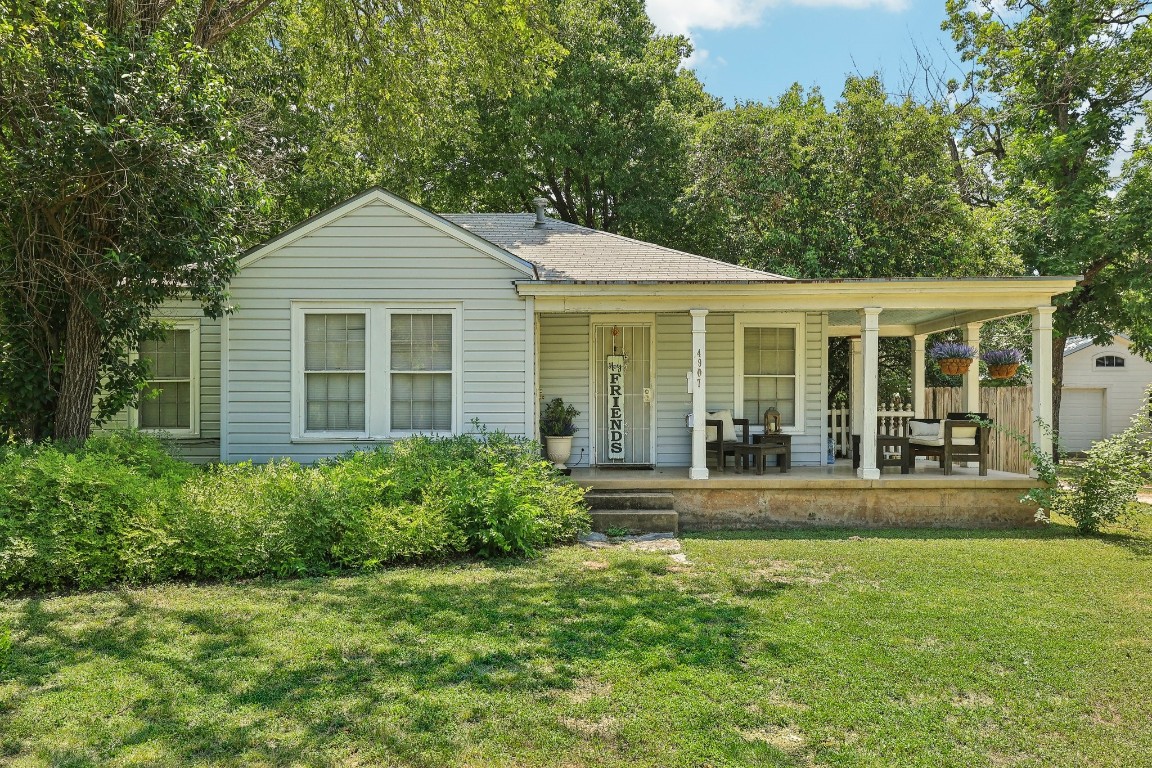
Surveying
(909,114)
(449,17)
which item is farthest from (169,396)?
(909,114)

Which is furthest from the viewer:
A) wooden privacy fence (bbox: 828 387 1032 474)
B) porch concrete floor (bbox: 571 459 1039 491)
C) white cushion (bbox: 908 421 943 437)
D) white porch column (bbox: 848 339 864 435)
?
wooden privacy fence (bbox: 828 387 1032 474)

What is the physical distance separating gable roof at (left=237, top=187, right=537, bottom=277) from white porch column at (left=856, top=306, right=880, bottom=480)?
14.5ft

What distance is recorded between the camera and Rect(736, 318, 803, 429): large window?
35.8 feet

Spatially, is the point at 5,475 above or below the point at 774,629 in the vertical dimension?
above

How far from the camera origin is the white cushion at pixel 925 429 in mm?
10266

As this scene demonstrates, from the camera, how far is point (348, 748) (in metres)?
3.33

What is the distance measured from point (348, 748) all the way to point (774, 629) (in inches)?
115

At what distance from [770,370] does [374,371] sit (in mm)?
5828

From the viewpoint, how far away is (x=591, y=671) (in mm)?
4227

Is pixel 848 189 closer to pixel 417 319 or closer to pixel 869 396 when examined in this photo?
pixel 869 396

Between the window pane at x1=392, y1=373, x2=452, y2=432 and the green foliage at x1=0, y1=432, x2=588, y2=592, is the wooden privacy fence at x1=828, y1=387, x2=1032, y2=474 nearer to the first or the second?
the green foliage at x1=0, y1=432, x2=588, y2=592

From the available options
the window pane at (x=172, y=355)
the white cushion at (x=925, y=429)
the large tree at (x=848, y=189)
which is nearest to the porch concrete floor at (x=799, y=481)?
the white cushion at (x=925, y=429)

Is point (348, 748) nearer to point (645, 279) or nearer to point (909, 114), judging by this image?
point (645, 279)

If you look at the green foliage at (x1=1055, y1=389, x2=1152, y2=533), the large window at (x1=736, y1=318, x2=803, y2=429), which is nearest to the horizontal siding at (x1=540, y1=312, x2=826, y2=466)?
the large window at (x1=736, y1=318, x2=803, y2=429)
